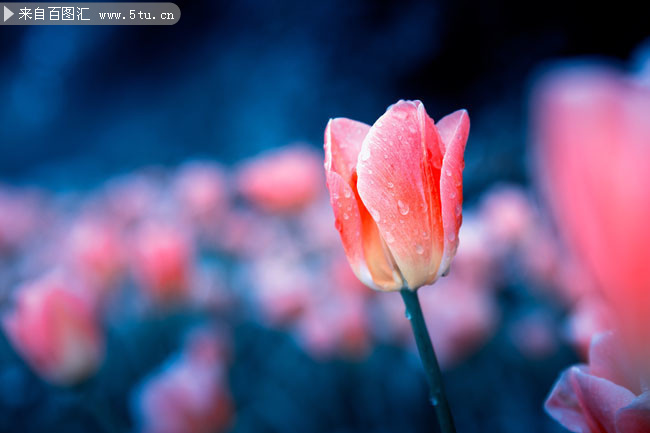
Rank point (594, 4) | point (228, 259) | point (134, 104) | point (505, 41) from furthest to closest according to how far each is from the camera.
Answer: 1. point (134, 104)
2. point (505, 41)
3. point (594, 4)
4. point (228, 259)

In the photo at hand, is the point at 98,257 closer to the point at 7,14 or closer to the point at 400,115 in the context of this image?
the point at 7,14

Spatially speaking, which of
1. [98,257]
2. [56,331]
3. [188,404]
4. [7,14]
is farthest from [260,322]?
[7,14]

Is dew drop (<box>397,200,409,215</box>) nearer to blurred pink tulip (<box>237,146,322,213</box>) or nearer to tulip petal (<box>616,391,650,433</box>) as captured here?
tulip petal (<box>616,391,650,433</box>)

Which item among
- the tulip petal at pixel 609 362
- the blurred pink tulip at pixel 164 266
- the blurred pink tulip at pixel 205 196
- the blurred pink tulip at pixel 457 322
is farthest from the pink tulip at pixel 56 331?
the blurred pink tulip at pixel 205 196

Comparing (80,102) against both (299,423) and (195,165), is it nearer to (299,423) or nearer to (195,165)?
(195,165)

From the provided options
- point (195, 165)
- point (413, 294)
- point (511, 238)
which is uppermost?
point (195, 165)

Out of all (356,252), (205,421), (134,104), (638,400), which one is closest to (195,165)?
(205,421)

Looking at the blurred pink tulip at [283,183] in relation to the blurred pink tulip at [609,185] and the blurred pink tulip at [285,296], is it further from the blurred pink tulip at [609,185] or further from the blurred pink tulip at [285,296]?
the blurred pink tulip at [609,185]

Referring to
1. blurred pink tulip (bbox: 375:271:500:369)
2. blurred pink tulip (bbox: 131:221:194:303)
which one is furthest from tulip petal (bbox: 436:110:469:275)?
blurred pink tulip (bbox: 131:221:194:303)
